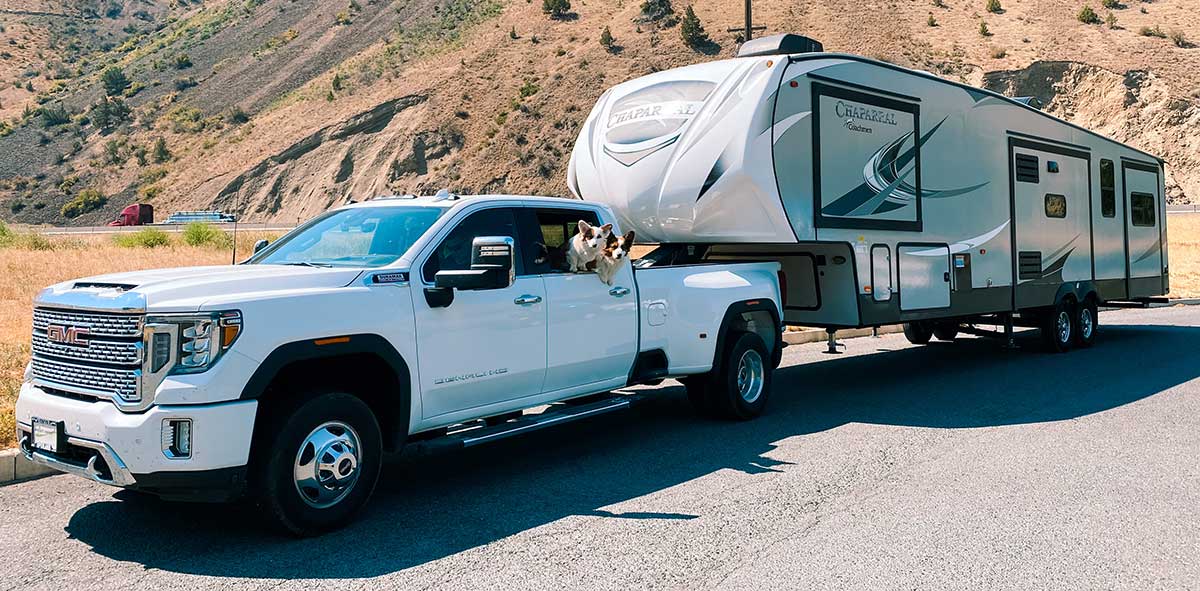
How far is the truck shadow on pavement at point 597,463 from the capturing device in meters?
5.50

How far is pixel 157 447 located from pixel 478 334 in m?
2.18

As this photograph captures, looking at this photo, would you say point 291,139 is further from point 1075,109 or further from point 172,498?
point 172,498

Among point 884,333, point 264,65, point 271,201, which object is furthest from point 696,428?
point 264,65

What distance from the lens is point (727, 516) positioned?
20.1 feet

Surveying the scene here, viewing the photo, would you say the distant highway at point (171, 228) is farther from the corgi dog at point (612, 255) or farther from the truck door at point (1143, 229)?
the corgi dog at point (612, 255)

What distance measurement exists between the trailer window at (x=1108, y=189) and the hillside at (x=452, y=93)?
38068 mm

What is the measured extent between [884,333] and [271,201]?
47.1 metres

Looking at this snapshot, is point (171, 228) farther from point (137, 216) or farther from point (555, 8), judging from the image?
point (555, 8)

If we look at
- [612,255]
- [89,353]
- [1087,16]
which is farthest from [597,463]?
[1087,16]

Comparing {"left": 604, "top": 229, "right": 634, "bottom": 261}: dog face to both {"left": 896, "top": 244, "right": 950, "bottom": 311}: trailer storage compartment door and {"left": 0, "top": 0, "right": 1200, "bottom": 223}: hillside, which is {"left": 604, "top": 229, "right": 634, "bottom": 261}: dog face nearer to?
{"left": 896, "top": 244, "right": 950, "bottom": 311}: trailer storage compartment door

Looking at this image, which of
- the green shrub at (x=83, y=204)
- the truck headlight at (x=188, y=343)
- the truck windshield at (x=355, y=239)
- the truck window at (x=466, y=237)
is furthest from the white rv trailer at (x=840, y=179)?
the green shrub at (x=83, y=204)

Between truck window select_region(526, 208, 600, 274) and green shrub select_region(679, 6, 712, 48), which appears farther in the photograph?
green shrub select_region(679, 6, 712, 48)

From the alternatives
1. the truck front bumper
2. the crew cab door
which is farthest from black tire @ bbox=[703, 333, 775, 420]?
the truck front bumper

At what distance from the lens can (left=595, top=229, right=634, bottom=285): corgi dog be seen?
24.8ft
